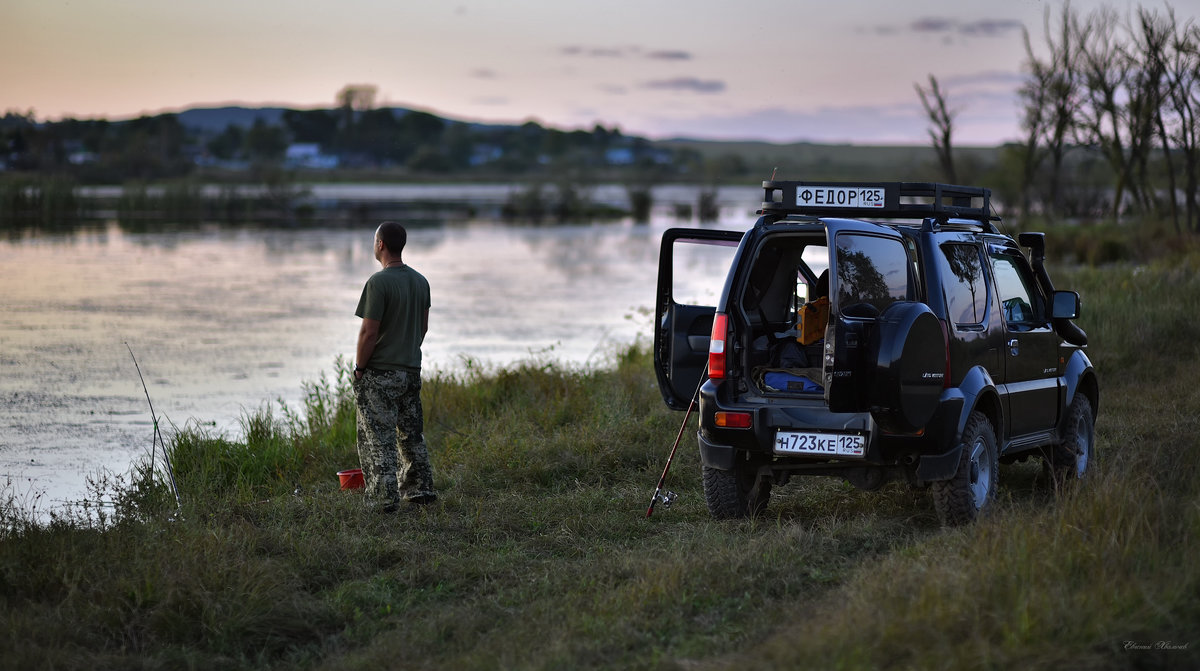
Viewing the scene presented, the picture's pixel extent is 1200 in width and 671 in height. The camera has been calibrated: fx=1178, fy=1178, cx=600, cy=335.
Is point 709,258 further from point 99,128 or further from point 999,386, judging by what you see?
point 99,128

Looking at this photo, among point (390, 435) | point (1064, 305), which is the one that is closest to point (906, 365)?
point (1064, 305)

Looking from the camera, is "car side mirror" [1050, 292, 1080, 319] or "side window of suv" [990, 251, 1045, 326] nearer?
"side window of suv" [990, 251, 1045, 326]

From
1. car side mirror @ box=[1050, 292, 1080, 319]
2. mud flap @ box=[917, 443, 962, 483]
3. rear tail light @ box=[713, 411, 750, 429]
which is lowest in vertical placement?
mud flap @ box=[917, 443, 962, 483]

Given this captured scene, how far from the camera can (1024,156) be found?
4116 centimetres

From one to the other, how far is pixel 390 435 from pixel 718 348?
2.25 metres

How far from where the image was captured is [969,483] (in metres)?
6.52

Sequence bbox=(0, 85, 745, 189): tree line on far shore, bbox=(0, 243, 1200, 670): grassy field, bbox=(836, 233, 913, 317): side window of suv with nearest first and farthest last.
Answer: bbox=(0, 243, 1200, 670): grassy field
bbox=(836, 233, 913, 317): side window of suv
bbox=(0, 85, 745, 189): tree line on far shore

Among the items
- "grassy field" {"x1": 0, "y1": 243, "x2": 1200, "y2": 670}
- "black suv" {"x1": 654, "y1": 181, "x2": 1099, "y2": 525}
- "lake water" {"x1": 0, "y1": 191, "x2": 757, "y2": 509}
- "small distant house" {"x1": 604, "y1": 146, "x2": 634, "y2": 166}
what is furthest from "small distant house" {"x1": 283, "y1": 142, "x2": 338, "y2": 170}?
"black suv" {"x1": 654, "y1": 181, "x2": 1099, "y2": 525}

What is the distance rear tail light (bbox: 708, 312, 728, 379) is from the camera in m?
6.57

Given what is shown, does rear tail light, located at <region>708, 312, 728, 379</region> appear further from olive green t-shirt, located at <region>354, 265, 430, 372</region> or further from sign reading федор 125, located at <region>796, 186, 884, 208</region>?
olive green t-shirt, located at <region>354, 265, 430, 372</region>

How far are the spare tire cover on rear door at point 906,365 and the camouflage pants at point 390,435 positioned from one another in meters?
2.89

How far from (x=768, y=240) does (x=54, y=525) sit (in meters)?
4.28

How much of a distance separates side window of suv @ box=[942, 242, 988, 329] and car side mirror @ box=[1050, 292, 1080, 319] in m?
0.88

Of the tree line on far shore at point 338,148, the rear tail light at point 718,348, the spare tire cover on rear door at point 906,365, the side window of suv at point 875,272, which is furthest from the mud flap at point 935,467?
the tree line on far shore at point 338,148
